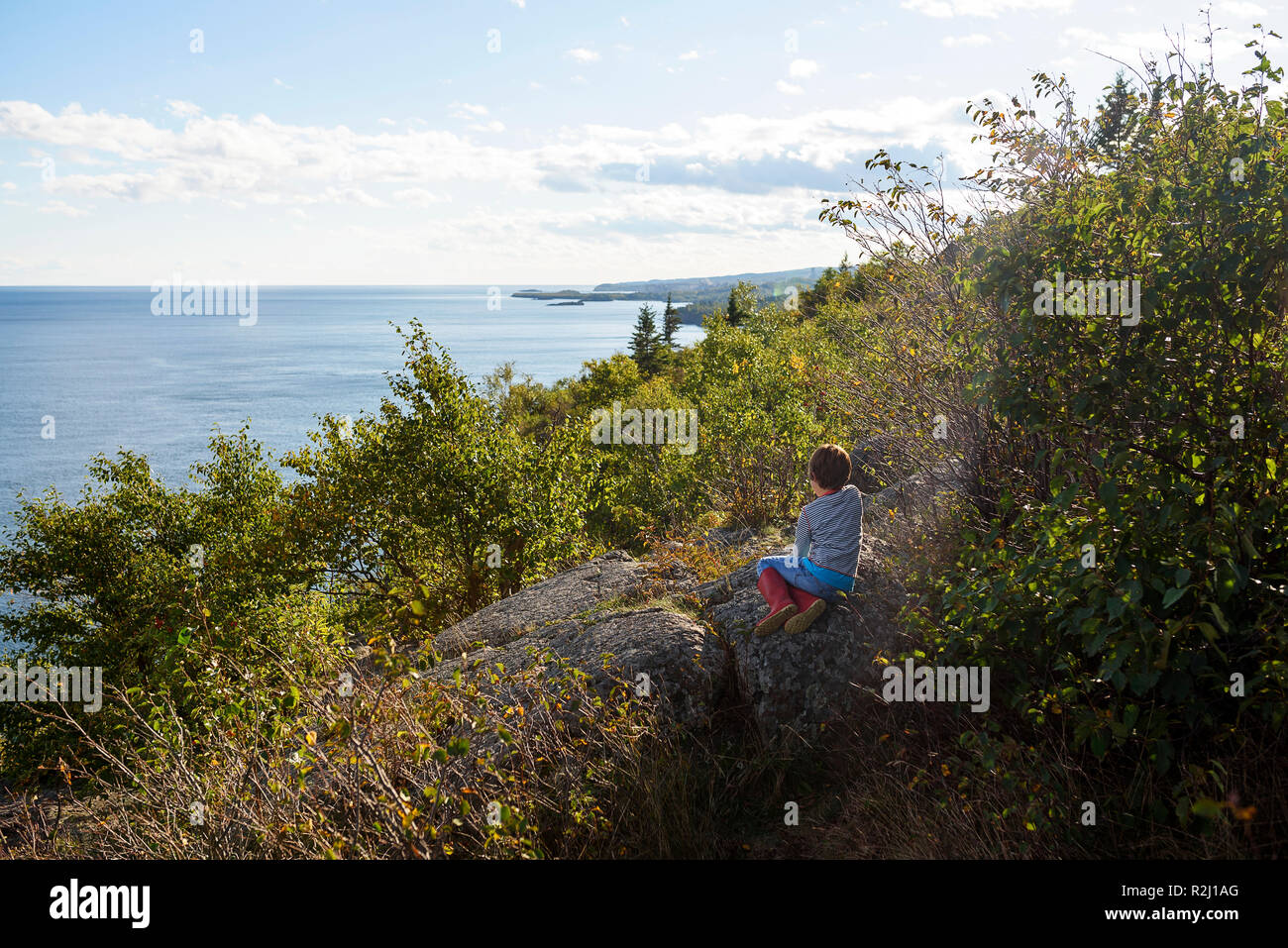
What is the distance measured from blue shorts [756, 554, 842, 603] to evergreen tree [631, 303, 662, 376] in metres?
70.5

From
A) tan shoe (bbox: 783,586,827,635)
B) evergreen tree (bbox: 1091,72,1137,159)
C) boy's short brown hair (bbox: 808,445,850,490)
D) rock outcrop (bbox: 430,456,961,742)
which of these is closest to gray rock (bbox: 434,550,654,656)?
rock outcrop (bbox: 430,456,961,742)

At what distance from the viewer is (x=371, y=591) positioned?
21.1m

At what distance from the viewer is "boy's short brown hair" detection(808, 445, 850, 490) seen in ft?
20.5

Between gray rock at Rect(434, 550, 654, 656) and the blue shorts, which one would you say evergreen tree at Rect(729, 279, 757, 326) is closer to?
gray rock at Rect(434, 550, 654, 656)

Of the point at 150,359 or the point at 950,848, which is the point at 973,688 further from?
the point at 150,359

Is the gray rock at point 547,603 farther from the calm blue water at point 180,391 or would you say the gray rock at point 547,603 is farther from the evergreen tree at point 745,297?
the calm blue water at point 180,391

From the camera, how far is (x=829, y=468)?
623 centimetres

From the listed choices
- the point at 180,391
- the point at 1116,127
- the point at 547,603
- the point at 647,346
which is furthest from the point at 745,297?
the point at 180,391

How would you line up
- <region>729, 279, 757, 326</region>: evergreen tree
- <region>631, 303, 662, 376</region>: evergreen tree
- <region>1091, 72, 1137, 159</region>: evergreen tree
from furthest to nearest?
<region>631, 303, 662, 376</region>: evergreen tree → <region>729, 279, 757, 326</region>: evergreen tree → <region>1091, 72, 1137, 159</region>: evergreen tree

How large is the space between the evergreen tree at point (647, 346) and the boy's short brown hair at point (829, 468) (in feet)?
232

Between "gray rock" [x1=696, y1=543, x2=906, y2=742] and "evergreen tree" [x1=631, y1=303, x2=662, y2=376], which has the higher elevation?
"evergreen tree" [x1=631, y1=303, x2=662, y2=376]

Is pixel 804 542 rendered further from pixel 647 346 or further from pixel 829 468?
pixel 647 346
